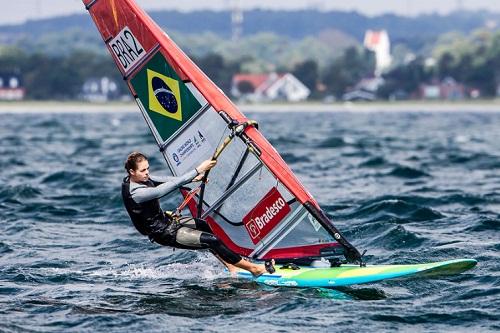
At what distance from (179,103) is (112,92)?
13409 cm

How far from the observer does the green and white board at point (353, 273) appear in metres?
11.7

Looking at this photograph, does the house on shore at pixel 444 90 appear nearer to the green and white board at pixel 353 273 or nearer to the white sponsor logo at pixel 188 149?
the white sponsor logo at pixel 188 149

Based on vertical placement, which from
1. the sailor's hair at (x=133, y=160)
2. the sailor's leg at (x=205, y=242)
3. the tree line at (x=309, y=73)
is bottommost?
the tree line at (x=309, y=73)

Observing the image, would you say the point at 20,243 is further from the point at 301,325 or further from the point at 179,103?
the point at 301,325

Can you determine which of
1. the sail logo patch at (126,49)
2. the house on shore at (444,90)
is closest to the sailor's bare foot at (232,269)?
the sail logo patch at (126,49)

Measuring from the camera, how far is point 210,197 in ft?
42.4

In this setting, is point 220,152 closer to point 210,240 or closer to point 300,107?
point 210,240

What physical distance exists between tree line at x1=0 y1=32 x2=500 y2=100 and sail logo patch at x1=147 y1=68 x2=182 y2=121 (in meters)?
123

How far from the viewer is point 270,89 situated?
143 meters

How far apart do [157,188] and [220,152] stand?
95cm

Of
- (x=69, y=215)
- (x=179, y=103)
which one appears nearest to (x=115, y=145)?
(x=69, y=215)

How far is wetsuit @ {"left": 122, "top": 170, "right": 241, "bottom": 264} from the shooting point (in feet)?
38.8

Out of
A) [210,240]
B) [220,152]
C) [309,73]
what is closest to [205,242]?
[210,240]

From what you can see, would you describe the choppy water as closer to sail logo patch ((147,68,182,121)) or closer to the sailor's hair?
the sailor's hair
